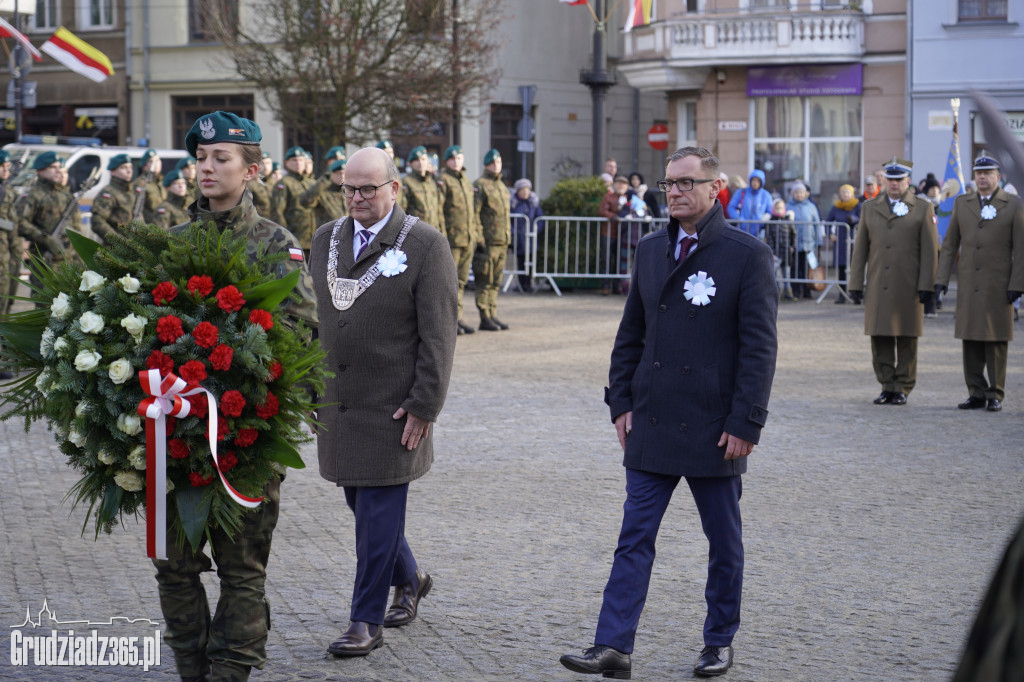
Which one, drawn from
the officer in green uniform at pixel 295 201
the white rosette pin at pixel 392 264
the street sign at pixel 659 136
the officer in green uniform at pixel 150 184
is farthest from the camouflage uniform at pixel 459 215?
the street sign at pixel 659 136

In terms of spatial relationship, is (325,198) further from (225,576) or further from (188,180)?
(225,576)

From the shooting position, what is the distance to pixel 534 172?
39.2 m

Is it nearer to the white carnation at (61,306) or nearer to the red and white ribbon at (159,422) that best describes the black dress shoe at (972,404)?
the red and white ribbon at (159,422)

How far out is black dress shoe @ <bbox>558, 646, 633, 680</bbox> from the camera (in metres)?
4.78

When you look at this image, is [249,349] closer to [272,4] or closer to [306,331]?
[306,331]

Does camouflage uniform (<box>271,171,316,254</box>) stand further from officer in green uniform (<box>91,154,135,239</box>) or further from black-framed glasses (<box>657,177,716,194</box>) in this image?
black-framed glasses (<box>657,177,716,194</box>)

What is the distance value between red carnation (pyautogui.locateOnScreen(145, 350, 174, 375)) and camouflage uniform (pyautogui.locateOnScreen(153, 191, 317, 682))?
0.56 meters

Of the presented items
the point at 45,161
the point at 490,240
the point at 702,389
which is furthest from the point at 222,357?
the point at 490,240

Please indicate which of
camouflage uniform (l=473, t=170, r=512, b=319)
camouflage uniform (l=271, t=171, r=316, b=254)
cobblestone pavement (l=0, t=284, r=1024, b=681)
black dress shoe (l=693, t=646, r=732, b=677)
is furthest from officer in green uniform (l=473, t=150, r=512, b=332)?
black dress shoe (l=693, t=646, r=732, b=677)

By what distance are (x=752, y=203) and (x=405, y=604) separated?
18.5 m

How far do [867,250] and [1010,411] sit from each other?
6.37 ft

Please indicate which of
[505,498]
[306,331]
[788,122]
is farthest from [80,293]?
[788,122]

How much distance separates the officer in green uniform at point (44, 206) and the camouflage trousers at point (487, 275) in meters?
5.31

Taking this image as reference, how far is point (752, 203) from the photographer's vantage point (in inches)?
918
